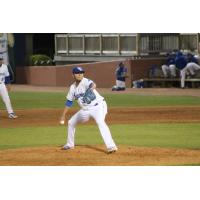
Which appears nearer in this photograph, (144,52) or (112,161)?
(112,161)

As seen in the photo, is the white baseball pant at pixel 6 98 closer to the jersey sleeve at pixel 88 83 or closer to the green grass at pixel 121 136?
the green grass at pixel 121 136

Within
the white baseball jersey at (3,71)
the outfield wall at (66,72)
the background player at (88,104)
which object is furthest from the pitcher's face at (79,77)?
the white baseball jersey at (3,71)

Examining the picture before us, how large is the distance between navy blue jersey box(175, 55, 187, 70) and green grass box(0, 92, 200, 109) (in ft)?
2.22

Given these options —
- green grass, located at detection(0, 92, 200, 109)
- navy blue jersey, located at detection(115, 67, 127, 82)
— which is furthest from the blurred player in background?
green grass, located at detection(0, 92, 200, 109)

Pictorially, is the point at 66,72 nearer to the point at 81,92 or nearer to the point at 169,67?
the point at 81,92

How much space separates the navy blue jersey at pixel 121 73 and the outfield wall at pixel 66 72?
8 cm

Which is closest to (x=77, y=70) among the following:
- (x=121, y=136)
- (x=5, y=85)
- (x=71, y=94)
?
(x=71, y=94)

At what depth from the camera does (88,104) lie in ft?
58.2

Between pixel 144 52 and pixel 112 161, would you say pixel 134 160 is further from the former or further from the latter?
pixel 144 52

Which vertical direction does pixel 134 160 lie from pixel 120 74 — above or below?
below

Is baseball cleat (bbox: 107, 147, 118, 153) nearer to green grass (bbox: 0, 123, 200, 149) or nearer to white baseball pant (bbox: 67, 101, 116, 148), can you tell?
white baseball pant (bbox: 67, 101, 116, 148)
